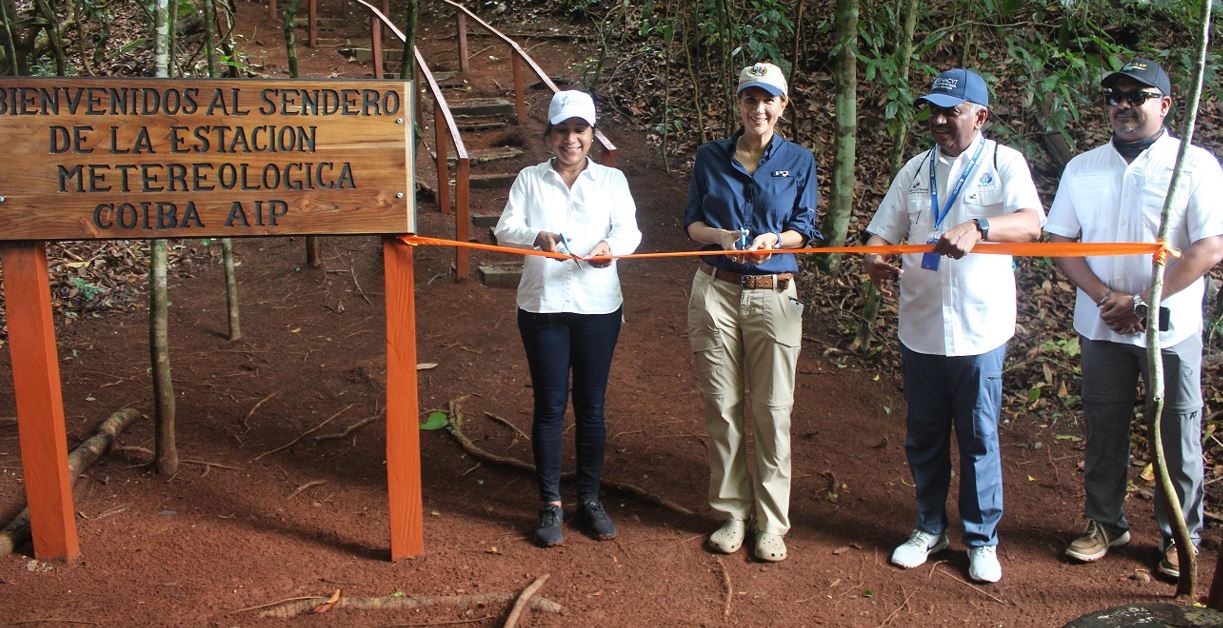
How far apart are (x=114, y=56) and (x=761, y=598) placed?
9959 millimetres

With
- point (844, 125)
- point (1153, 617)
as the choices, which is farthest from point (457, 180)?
point (1153, 617)

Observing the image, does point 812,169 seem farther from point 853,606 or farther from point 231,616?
point 231,616

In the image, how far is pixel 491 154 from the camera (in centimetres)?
923

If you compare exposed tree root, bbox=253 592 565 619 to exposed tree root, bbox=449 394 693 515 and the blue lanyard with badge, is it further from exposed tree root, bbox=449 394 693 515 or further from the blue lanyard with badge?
the blue lanyard with badge

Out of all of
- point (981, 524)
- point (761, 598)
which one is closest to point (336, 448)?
point (761, 598)

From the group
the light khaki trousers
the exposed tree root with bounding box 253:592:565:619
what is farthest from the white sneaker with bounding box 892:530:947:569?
the exposed tree root with bounding box 253:592:565:619

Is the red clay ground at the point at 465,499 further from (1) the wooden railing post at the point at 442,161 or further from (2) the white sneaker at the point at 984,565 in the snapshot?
(1) the wooden railing post at the point at 442,161

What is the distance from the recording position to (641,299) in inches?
277

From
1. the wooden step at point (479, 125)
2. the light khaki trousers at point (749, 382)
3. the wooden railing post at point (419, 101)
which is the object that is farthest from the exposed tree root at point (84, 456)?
the wooden railing post at point (419, 101)

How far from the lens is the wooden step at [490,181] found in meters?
8.70

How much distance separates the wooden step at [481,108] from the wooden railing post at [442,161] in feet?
6.32

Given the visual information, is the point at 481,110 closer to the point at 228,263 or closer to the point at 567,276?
the point at 228,263

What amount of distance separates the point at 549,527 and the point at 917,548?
4.76 feet

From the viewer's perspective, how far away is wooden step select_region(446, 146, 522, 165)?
9.11m
